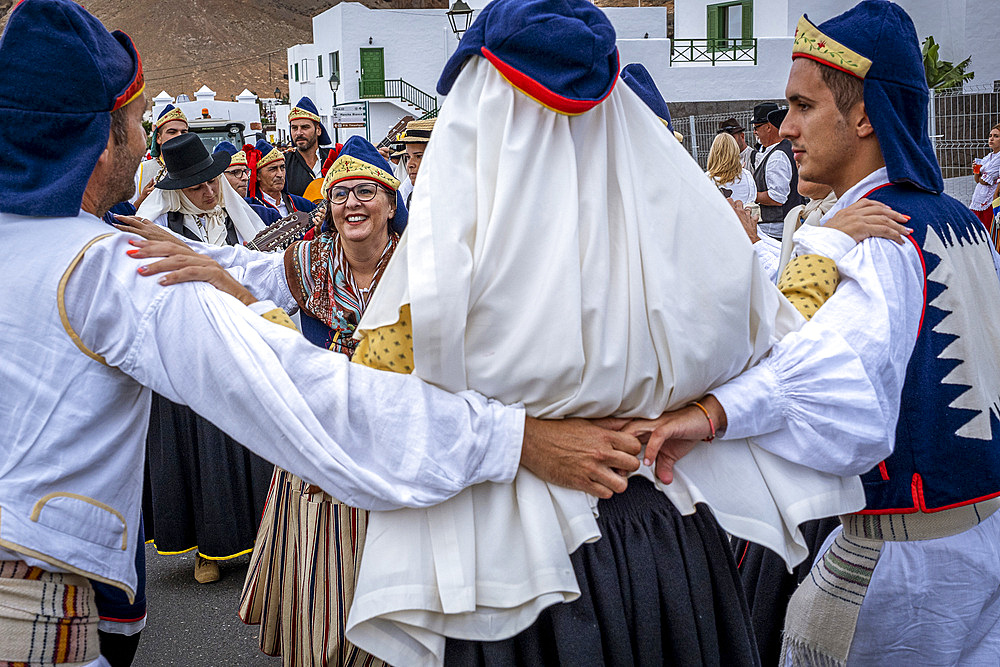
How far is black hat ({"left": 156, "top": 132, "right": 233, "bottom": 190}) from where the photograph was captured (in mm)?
4863

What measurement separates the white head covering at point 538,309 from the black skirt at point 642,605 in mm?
91

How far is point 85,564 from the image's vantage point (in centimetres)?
171

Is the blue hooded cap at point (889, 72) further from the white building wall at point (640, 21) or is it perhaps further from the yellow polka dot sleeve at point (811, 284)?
the white building wall at point (640, 21)

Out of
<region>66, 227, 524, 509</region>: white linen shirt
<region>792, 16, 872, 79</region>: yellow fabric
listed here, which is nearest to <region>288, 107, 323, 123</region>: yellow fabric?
<region>792, 16, 872, 79</region>: yellow fabric

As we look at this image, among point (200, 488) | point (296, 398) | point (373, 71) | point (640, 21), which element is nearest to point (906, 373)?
point (296, 398)

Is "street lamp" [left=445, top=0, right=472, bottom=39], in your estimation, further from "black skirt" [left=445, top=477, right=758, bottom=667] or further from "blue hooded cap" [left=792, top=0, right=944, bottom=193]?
"black skirt" [left=445, top=477, right=758, bottom=667]

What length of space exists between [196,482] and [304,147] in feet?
17.9

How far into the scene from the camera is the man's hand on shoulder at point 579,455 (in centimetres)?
173

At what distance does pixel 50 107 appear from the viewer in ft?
5.51

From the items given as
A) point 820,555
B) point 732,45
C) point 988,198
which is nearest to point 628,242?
point 820,555

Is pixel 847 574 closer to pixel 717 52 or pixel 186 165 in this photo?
pixel 186 165

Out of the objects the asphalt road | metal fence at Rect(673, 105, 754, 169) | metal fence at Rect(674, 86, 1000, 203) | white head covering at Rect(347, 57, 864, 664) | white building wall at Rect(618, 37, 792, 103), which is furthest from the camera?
white building wall at Rect(618, 37, 792, 103)

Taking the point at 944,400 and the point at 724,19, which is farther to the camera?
the point at 724,19

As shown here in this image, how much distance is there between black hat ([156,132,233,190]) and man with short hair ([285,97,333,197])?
3933mm
